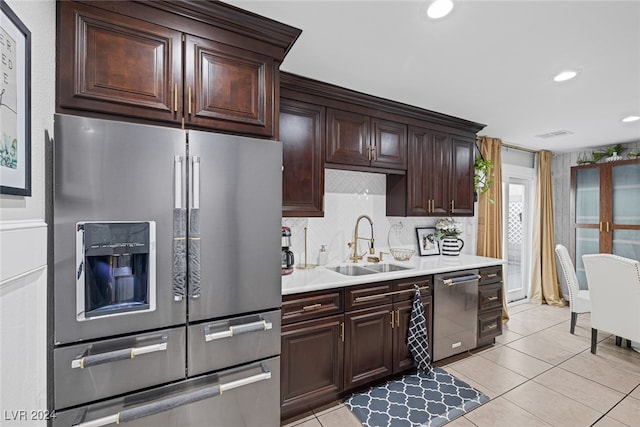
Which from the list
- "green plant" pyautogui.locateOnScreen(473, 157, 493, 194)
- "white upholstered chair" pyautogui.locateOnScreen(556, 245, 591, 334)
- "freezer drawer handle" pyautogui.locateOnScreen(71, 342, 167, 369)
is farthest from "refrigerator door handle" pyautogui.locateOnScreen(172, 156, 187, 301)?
"white upholstered chair" pyautogui.locateOnScreen(556, 245, 591, 334)

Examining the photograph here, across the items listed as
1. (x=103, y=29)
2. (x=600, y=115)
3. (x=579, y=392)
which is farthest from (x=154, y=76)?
(x=600, y=115)

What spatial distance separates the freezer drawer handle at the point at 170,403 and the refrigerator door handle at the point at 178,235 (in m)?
0.49

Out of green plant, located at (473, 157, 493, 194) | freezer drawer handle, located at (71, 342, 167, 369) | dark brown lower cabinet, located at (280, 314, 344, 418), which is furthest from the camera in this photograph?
green plant, located at (473, 157, 493, 194)

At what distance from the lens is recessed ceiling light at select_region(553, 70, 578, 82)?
2.24 meters

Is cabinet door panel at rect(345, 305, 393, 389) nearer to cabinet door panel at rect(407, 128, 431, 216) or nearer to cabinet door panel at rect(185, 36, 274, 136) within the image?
cabinet door panel at rect(407, 128, 431, 216)

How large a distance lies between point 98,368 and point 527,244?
19.0 feet

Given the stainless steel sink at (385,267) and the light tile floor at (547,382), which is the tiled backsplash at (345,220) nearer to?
the stainless steel sink at (385,267)

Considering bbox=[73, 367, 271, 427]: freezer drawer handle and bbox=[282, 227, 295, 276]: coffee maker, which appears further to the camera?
bbox=[282, 227, 295, 276]: coffee maker

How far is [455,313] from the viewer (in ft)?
9.30

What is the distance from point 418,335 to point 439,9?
2.36 m

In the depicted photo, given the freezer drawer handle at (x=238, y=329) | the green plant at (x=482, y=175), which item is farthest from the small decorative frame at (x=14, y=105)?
the green plant at (x=482, y=175)

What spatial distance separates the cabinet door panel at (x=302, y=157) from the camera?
2.29 metres

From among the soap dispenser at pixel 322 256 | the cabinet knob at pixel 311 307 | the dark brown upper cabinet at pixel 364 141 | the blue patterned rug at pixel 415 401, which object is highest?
the dark brown upper cabinet at pixel 364 141

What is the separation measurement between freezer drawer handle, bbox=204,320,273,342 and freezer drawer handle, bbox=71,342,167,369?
0.20m
